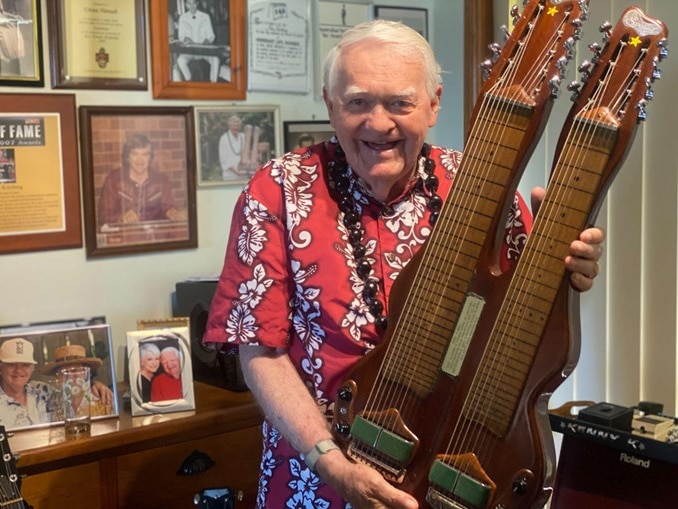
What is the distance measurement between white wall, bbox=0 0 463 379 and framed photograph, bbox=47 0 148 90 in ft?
0.07

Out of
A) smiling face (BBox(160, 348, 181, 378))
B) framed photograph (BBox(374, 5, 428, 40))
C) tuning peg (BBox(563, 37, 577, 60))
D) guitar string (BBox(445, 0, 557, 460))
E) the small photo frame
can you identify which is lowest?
smiling face (BBox(160, 348, 181, 378))

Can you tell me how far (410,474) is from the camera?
114 cm

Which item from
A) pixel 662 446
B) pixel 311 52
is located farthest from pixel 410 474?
pixel 311 52

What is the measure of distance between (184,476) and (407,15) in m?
1.50

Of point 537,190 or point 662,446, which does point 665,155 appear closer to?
point 662,446

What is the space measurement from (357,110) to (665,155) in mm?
957

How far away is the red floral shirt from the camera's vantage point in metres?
1.26

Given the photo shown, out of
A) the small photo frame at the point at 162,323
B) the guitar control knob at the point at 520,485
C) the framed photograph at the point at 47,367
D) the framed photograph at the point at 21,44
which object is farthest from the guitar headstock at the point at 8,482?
the guitar control knob at the point at 520,485

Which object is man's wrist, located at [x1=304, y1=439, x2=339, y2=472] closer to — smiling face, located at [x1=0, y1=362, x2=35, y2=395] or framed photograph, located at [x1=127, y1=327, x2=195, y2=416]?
framed photograph, located at [x1=127, y1=327, x2=195, y2=416]

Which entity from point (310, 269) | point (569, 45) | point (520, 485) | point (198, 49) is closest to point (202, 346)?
point (198, 49)

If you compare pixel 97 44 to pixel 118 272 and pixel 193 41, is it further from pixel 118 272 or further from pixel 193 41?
Answer: pixel 118 272

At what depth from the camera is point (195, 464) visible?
1.85 m

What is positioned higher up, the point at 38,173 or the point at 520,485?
the point at 38,173

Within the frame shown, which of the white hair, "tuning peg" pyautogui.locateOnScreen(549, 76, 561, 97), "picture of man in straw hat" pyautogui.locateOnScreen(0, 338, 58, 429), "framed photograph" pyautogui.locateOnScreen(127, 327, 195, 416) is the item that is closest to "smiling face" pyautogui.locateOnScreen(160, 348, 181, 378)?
"framed photograph" pyautogui.locateOnScreen(127, 327, 195, 416)
